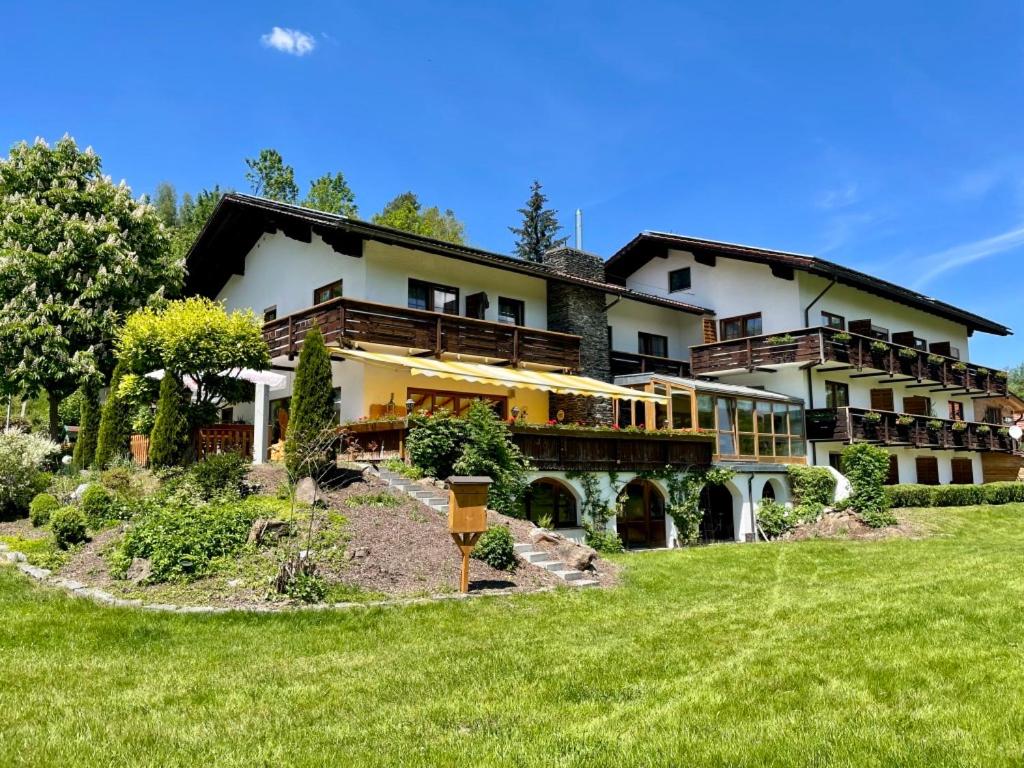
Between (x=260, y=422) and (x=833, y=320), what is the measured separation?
22409 mm

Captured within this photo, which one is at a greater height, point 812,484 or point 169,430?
point 169,430

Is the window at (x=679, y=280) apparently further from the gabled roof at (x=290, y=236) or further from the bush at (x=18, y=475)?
the bush at (x=18, y=475)

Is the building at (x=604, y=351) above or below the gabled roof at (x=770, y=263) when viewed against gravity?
below

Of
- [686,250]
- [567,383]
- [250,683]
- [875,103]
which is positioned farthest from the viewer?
[686,250]

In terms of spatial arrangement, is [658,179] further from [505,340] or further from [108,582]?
[108,582]

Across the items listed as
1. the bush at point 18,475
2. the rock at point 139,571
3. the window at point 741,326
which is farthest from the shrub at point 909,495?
the bush at point 18,475

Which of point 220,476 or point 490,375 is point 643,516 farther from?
point 220,476

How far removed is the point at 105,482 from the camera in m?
16.6

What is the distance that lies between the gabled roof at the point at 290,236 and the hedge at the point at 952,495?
9.78 m

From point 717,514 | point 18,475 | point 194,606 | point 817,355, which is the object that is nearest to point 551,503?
point 717,514

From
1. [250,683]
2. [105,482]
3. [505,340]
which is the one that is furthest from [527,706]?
[505,340]

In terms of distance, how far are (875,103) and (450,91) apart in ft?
30.5

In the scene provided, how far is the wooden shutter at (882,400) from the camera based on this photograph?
111 ft

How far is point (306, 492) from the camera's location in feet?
50.3
